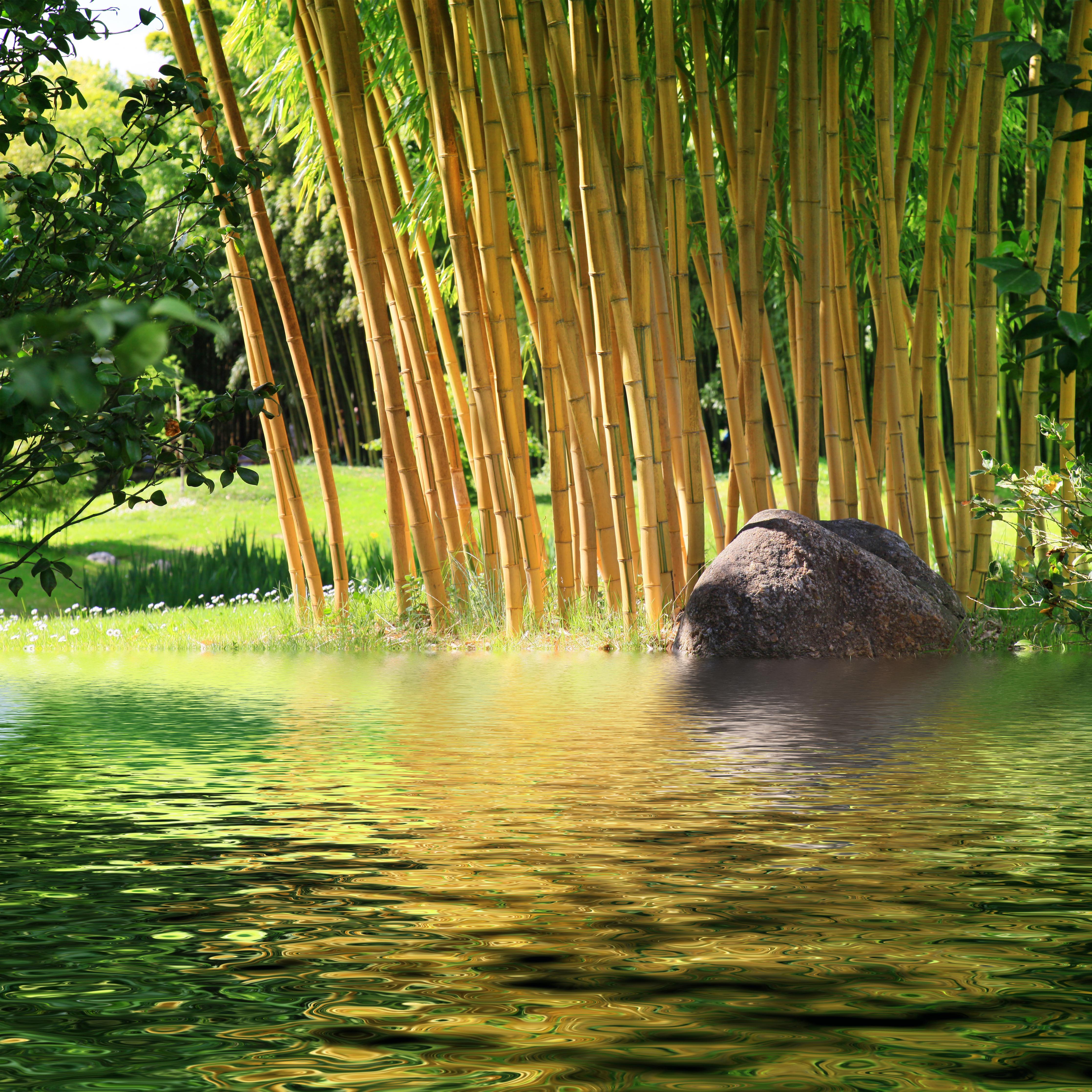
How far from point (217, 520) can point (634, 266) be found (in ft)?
24.7

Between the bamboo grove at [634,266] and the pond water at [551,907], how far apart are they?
1.82 meters

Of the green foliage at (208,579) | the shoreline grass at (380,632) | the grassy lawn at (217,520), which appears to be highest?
the grassy lawn at (217,520)

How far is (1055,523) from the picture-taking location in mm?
3693

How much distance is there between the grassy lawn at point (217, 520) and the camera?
8422 mm

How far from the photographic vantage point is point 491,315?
12.5 ft

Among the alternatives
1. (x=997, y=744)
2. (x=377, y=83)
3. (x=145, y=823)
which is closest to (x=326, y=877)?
(x=145, y=823)

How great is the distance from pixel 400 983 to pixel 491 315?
3195 mm

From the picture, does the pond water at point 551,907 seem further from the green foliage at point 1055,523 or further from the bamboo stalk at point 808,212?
the bamboo stalk at point 808,212

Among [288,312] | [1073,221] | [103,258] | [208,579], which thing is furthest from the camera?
[208,579]

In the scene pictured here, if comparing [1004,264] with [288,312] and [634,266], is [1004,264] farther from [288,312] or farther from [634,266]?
[288,312]

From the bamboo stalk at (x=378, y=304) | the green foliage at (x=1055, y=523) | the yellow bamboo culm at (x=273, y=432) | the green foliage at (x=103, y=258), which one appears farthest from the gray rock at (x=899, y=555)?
the green foliage at (x=103, y=258)

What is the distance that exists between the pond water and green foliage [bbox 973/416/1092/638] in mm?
1288

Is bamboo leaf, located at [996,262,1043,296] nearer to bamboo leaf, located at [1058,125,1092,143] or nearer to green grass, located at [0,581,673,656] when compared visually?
bamboo leaf, located at [1058,125,1092,143]

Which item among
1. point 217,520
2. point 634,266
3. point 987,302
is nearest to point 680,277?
point 634,266
